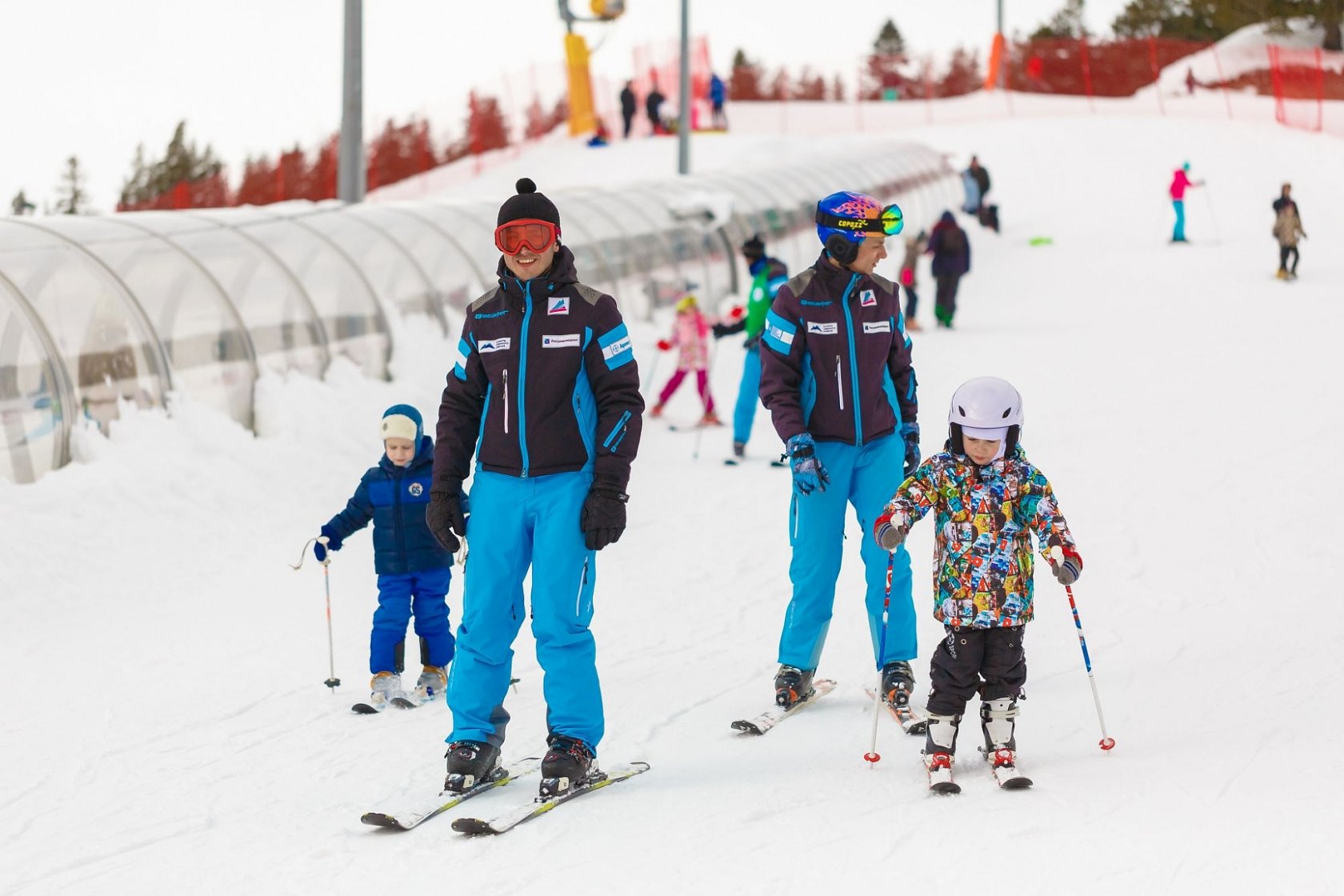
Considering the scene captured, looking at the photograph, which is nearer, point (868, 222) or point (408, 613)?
point (868, 222)

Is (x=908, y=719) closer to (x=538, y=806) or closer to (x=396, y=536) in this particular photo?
(x=538, y=806)

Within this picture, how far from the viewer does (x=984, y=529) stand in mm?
5000

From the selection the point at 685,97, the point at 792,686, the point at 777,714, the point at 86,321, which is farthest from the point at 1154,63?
the point at 777,714

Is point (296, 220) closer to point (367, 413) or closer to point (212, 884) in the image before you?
point (367, 413)

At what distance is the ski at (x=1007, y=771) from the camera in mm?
4922

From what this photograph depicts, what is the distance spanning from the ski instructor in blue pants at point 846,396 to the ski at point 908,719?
34 mm

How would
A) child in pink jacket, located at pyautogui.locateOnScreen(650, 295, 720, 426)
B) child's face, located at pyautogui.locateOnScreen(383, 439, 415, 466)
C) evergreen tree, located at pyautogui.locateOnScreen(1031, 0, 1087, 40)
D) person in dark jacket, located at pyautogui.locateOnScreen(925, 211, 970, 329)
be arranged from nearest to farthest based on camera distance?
1. child's face, located at pyautogui.locateOnScreen(383, 439, 415, 466)
2. child in pink jacket, located at pyautogui.locateOnScreen(650, 295, 720, 426)
3. person in dark jacket, located at pyautogui.locateOnScreen(925, 211, 970, 329)
4. evergreen tree, located at pyautogui.locateOnScreen(1031, 0, 1087, 40)

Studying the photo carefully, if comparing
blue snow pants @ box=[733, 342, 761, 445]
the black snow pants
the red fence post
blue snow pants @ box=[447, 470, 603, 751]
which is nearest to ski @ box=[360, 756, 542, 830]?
blue snow pants @ box=[447, 470, 603, 751]

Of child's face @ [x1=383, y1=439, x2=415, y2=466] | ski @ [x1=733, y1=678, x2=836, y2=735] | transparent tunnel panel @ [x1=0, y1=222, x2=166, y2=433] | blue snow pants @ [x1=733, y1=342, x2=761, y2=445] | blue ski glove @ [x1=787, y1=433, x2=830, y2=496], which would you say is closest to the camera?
blue ski glove @ [x1=787, y1=433, x2=830, y2=496]

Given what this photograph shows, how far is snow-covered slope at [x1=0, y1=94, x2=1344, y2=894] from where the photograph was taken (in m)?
4.46

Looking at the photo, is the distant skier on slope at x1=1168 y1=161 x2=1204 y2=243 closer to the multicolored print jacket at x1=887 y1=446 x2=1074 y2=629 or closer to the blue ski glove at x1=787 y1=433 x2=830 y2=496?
the blue ski glove at x1=787 y1=433 x2=830 y2=496

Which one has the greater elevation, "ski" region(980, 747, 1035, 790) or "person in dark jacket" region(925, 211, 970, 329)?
"person in dark jacket" region(925, 211, 970, 329)

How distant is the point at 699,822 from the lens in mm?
4766

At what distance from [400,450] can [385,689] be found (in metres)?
0.97
